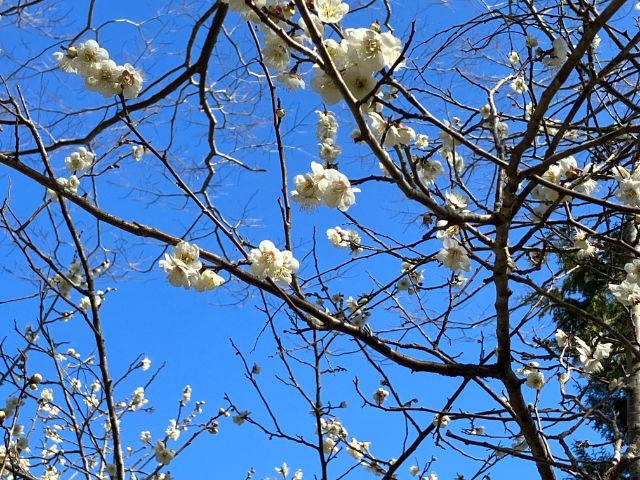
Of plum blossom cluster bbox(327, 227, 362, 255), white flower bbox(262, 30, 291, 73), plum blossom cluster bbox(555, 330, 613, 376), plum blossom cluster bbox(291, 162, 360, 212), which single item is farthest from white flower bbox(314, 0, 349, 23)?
plum blossom cluster bbox(555, 330, 613, 376)

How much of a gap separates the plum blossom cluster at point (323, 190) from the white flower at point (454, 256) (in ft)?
1.66

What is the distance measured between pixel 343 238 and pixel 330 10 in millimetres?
→ 1785

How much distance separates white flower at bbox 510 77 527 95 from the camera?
Result: 3.74m

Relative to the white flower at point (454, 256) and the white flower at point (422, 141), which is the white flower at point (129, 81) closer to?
the white flower at point (454, 256)

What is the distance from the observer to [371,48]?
1.59 m

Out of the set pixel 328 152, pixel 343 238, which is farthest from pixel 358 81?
pixel 343 238

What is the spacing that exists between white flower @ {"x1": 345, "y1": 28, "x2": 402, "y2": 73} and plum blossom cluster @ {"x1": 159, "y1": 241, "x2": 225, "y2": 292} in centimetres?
74

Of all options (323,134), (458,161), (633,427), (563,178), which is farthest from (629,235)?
(323,134)

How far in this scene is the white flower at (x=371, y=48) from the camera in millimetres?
1571

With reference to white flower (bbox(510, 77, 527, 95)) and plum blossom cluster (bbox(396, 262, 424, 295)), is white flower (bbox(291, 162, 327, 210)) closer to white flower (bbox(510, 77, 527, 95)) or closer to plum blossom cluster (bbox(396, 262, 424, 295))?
plum blossom cluster (bbox(396, 262, 424, 295))

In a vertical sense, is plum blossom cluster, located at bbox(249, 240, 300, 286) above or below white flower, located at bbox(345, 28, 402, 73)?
below

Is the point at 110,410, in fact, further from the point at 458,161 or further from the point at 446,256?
the point at 458,161

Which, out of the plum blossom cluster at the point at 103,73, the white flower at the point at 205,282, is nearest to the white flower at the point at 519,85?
the plum blossom cluster at the point at 103,73

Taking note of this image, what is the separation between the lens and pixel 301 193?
1970 mm
